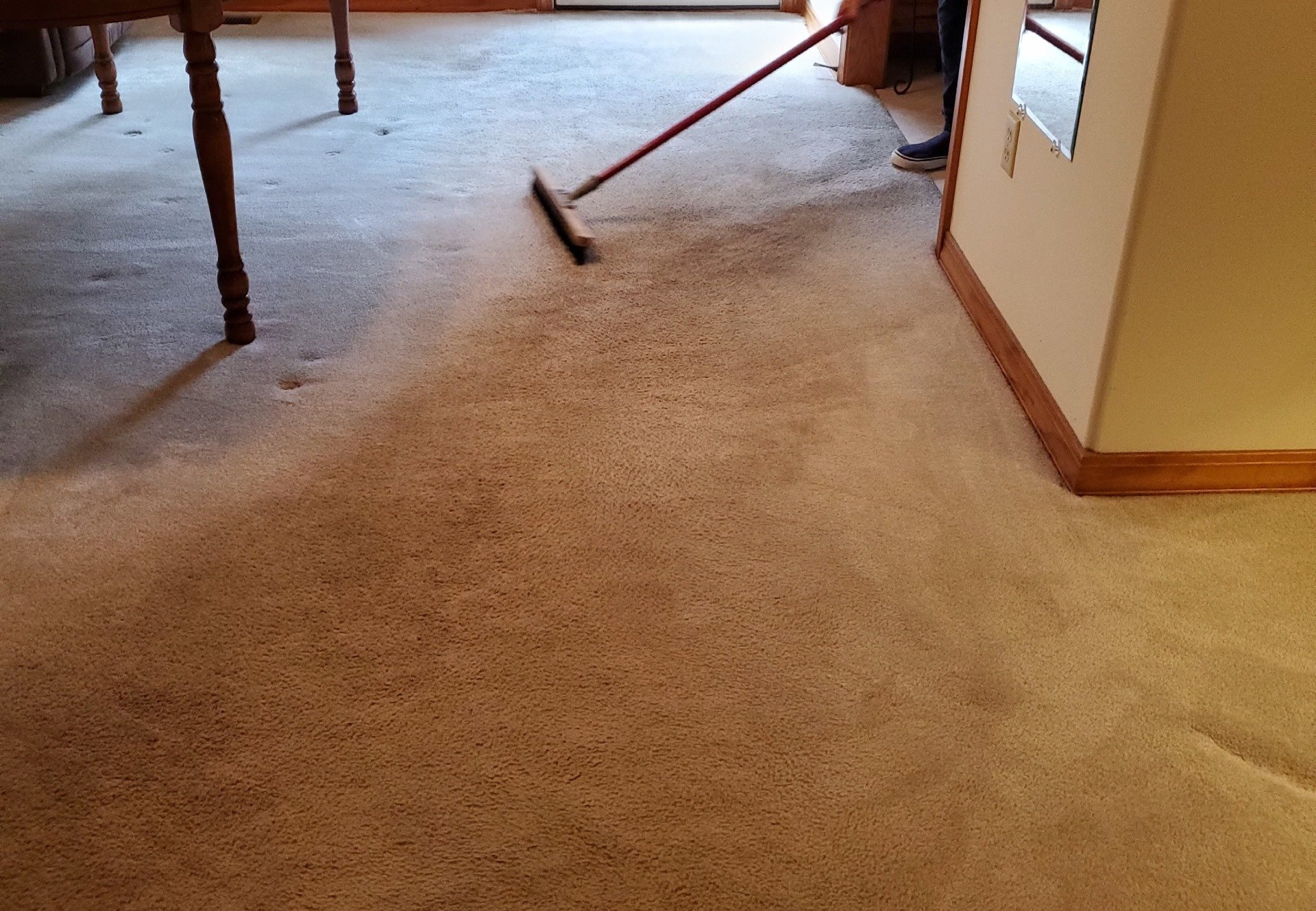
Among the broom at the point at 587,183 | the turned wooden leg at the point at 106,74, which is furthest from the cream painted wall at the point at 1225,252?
the turned wooden leg at the point at 106,74

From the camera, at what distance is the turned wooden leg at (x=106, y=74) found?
332 cm

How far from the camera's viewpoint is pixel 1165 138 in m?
1.62

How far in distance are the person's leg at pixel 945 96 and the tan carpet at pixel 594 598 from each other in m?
0.31

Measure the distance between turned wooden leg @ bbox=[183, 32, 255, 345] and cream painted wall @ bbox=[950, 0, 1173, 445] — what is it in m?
1.35

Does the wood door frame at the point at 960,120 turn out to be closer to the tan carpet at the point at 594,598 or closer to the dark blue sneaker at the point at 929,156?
the tan carpet at the point at 594,598

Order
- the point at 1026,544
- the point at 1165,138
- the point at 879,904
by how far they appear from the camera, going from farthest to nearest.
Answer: the point at 1026,544, the point at 1165,138, the point at 879,904

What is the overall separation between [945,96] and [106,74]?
2.23 meters

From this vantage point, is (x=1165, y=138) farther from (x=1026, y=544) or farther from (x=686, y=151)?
(x=686, y=151)

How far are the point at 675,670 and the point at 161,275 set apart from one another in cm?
156

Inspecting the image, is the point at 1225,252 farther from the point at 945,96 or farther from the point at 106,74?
the point at 106,74

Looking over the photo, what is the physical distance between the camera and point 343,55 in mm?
3346

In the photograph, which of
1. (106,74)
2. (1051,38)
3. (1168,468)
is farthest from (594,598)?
(106,74)

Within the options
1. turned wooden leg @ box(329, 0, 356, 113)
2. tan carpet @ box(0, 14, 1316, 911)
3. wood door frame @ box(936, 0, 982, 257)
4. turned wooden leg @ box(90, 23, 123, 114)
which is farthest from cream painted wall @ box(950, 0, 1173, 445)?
turned wooden leg @ box(90, 23, 123, 114)

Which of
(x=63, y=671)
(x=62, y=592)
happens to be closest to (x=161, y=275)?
(x=62, y=592)
